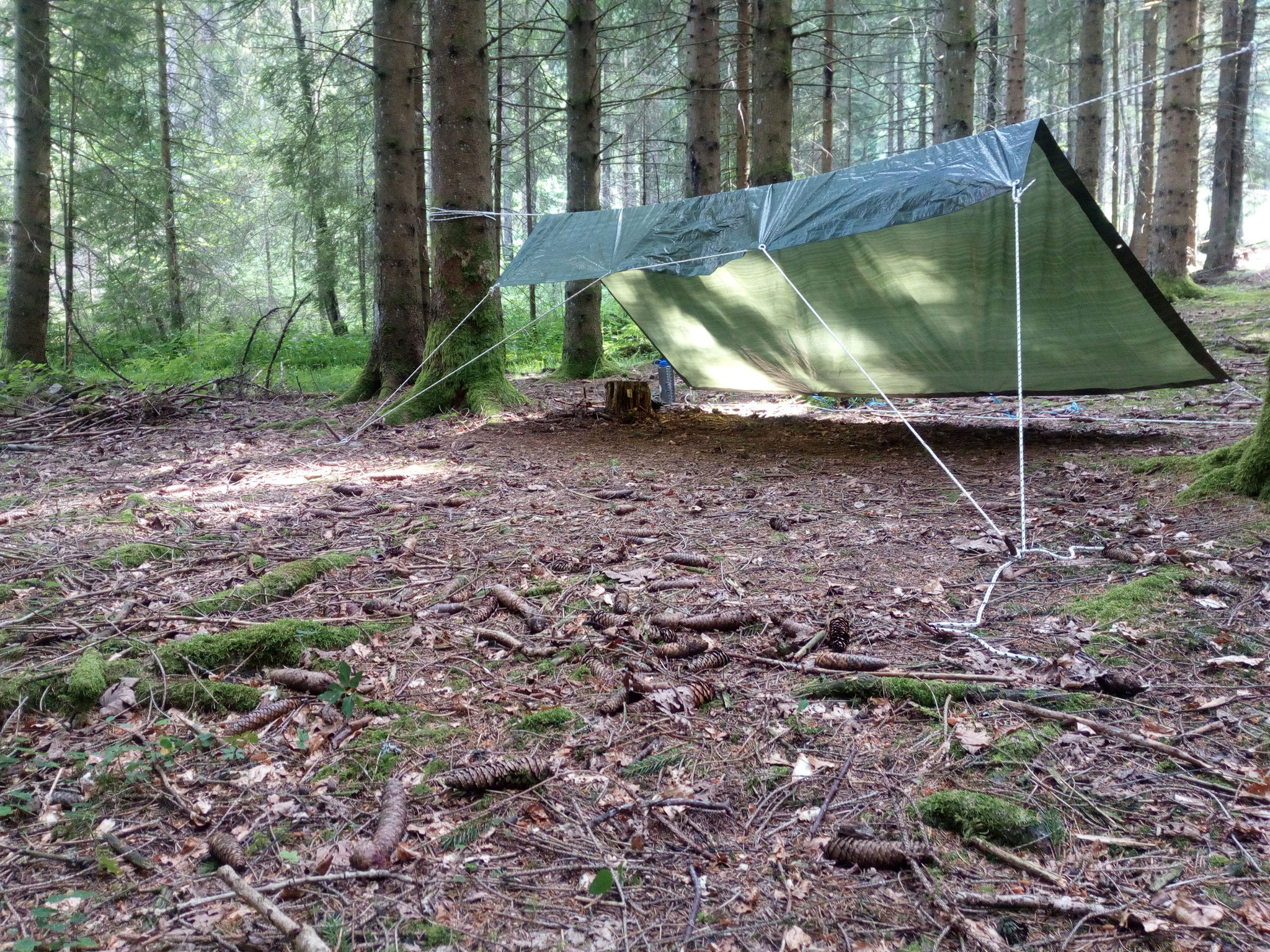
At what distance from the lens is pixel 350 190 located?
13.8m

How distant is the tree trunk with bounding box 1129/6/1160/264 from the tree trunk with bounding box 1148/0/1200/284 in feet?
15.5

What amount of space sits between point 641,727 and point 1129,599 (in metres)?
1.70

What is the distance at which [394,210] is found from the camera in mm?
7801

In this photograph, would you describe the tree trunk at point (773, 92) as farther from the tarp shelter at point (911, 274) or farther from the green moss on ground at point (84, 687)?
the green moss on ground at point (84, 687)

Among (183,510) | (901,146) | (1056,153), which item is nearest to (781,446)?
(1056,153)

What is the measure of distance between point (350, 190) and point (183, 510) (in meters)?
11.1

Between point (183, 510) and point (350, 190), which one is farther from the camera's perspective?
point (350, 190)

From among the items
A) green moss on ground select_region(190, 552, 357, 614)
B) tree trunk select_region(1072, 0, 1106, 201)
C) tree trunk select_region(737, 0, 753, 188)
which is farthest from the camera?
tree trunk select_region(737, 0, 753, 188)

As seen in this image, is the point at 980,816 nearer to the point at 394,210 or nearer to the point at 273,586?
the point at 273,586

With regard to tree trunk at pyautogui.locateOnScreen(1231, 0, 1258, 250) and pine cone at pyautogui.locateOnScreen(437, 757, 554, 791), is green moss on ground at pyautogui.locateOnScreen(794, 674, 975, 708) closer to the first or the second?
pine cone at pyautogui.locateOnScreen(437, 757, 554, 791)

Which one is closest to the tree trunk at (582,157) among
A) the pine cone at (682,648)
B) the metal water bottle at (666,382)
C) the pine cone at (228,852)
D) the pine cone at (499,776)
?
the metal water bottle at (666,382)

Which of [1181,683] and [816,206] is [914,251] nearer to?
[816,206]

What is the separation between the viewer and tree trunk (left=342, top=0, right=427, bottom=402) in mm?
7691

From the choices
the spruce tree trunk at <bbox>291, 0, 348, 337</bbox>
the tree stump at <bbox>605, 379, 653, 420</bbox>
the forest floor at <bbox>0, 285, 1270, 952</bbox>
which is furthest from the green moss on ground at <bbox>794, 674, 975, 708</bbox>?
the spruce tree trunk at <bbox>291, 0, 348, 337</bbox>
